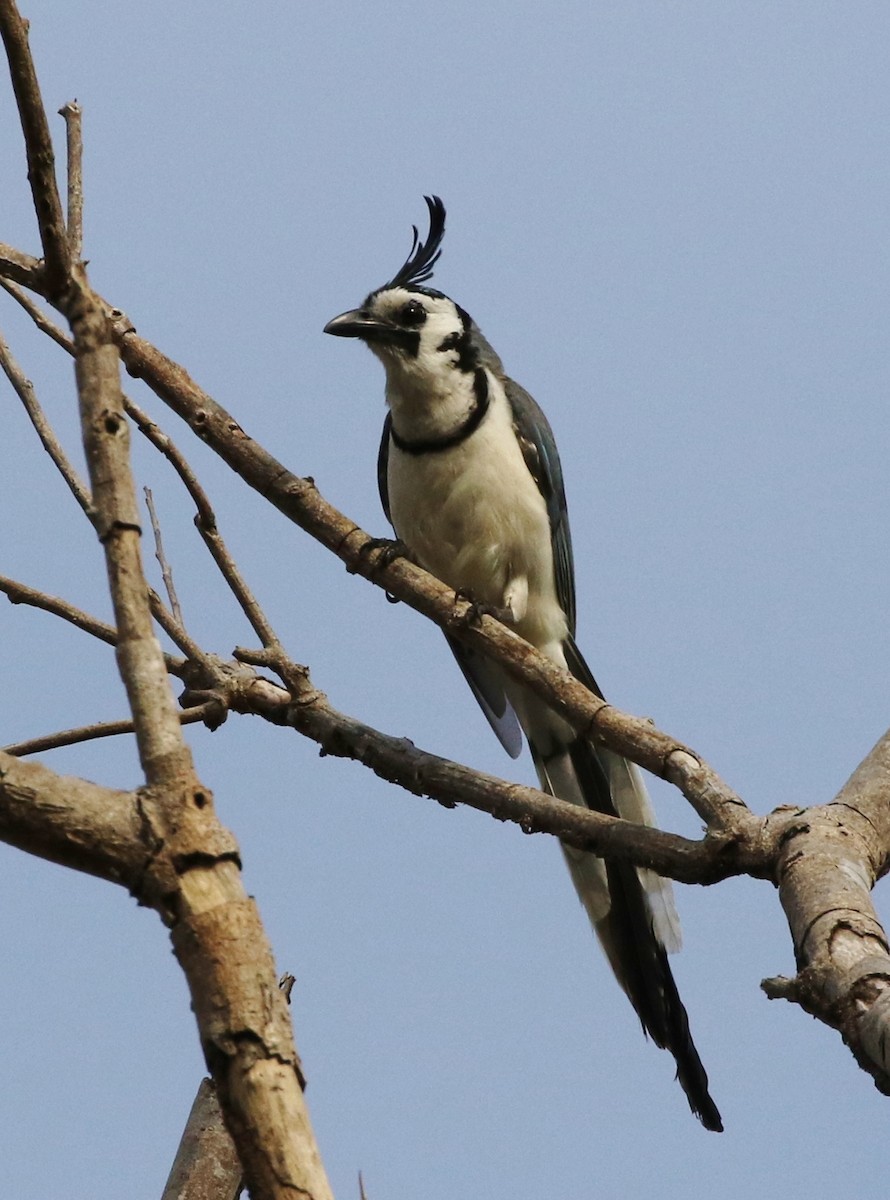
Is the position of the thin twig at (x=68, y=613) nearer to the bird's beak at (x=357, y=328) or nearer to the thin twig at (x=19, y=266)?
the thin twig at (x=19, y=266)

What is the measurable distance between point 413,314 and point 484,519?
0.96 meters

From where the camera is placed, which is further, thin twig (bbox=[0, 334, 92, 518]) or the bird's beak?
the bird's beak

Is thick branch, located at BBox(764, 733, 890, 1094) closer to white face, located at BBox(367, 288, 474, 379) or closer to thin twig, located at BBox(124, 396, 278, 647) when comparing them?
thin twig, located at BBox(124, 396, 278, 647)

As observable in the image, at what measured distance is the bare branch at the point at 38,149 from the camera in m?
2.67

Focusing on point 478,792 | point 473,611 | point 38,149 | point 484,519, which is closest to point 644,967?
point 478,792

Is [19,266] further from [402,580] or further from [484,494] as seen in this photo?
[484,494]

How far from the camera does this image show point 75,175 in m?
3.16

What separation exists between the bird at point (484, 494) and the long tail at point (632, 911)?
1cm

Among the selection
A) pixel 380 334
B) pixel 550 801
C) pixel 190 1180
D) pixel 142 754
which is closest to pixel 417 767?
pixel 550 801

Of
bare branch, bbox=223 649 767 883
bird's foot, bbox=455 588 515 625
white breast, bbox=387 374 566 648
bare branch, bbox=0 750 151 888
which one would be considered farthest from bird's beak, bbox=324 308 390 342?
bare branch, bbox=0 750 151 888

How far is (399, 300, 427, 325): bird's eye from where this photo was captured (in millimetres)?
5898

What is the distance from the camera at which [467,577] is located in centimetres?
575

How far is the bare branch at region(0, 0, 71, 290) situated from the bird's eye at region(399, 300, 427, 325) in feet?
10.1

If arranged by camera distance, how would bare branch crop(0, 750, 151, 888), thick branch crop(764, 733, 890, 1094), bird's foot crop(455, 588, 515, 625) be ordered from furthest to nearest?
bird's foot crop(455, 588, 515, 625), thick branch crop(764, 733, 890, 1094), bare branch crop(0, 750, 151, 888)
